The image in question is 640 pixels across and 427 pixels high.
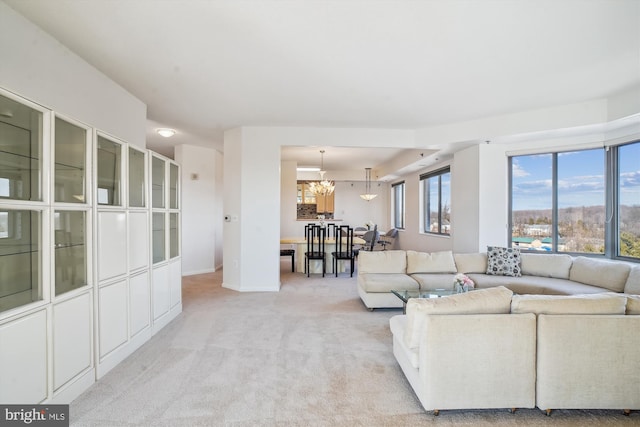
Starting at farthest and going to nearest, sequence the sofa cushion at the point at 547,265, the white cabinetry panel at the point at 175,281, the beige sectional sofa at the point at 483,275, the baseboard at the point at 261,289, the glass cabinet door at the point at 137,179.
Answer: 1. the baseboard at the point at 261,289
2. the sofa cushion at the point at 547,265
3. the white cabinetry panel at the point at 175,281
4. the beige sectional sofa at the point at 483,275
5. the glass cabinet door at the point at 137,179

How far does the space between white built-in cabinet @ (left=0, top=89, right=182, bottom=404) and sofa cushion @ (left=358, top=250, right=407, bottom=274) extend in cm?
277

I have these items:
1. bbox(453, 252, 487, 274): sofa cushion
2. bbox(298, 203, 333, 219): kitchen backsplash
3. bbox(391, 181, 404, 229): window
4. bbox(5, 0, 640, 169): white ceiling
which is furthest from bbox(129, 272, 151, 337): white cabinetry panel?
bbox(298, 203, 333, 219): kitchen backsplash

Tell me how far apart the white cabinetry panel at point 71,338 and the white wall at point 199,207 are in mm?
4404

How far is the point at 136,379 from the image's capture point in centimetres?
250

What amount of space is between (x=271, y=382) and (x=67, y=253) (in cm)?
179

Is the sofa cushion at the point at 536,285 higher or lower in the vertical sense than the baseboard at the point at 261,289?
higher

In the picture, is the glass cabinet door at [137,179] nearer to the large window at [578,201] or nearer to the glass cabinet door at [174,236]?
the glass cabinet door at [174,236]

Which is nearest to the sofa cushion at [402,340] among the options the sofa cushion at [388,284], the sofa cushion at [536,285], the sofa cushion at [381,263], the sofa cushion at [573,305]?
the sofa cushion at [573,305]

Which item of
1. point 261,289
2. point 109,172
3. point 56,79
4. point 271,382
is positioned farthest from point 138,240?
point 261,289

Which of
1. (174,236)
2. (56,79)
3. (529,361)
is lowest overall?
(529,361)

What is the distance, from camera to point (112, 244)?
8.90ft

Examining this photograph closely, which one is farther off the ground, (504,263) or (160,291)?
(504,263)

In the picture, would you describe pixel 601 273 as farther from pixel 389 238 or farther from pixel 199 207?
pixel 199 207

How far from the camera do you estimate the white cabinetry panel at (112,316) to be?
255cm
